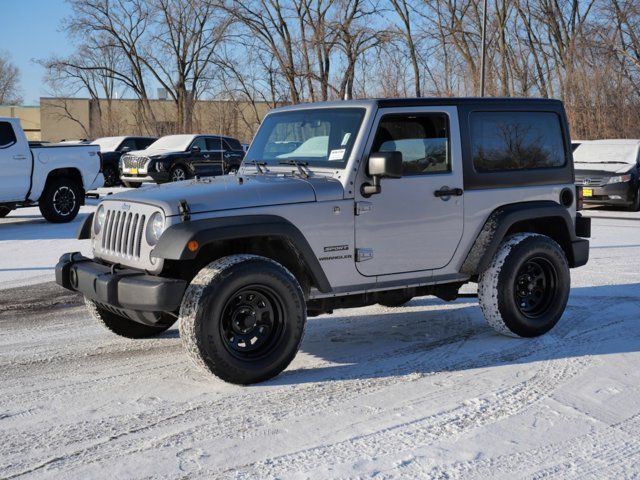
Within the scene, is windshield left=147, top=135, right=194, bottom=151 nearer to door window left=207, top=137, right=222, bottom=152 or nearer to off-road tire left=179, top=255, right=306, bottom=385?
door window left=207, top=137, right=222, bottom=152

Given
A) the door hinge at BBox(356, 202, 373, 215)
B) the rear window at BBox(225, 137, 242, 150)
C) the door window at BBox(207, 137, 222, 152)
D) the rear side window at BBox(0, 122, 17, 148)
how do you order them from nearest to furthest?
1. the door hinge at BBox(356, 202, 373, 215)
2. the rear side window at BBox(0, 122, 17, 148)
3. the door window at BBox(207, 137, 222, 152)
4. the rear window at BBox(225, 137, 242, 150)

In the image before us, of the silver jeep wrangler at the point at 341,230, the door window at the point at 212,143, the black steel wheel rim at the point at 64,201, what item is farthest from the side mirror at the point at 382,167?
the door window at the point at 212,143

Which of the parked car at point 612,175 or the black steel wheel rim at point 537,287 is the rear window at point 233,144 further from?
the black steel wheel rim at point 537,287

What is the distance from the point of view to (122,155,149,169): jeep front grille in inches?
911

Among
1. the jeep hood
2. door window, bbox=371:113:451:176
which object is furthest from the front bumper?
door window, bbox=371:113:451:176

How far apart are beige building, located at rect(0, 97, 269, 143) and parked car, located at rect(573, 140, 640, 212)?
2379cm

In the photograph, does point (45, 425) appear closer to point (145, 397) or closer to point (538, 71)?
point (145, 397)

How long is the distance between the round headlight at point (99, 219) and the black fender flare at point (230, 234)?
1.06 metres

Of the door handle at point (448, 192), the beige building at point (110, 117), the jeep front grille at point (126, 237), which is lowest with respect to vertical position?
the jeep front grille at point (126, 237)

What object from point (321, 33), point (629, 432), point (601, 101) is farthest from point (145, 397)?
point (321, 33)

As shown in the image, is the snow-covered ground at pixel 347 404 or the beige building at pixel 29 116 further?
the beige building at pixel 29 116

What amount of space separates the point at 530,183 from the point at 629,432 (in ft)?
8.70

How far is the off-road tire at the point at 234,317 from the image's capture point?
16.4ft

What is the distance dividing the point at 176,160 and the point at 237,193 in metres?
18.8
